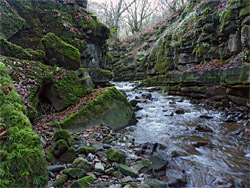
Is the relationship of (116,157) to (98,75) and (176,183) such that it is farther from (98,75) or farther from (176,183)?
(98,75)

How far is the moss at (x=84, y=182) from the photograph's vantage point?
2.29m

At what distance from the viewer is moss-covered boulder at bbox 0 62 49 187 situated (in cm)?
176

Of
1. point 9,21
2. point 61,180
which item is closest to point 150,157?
point 61,180

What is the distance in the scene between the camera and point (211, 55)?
1118cm

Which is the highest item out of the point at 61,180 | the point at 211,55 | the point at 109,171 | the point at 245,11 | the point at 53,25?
the point at 53,25

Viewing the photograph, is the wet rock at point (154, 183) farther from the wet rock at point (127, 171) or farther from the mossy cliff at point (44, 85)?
the mossy cliff at point (44, 85)

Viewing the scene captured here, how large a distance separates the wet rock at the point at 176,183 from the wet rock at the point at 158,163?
1.35 ft

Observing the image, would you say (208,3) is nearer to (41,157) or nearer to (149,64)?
(149,64)

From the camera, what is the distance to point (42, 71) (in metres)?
5.39

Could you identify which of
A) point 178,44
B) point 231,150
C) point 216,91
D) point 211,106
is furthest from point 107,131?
point 178,44

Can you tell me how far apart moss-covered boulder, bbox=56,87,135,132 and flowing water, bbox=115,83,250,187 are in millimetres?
523

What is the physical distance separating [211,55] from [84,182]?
466 inches

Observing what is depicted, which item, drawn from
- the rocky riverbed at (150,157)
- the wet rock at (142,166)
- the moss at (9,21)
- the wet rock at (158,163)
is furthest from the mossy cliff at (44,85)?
the moss at (9,21)

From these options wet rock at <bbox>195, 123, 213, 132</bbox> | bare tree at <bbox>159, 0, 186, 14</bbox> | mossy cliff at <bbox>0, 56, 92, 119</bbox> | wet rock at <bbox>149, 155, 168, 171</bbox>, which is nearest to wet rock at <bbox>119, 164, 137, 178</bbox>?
wet rock at <bbox>149, 155, 168, 171</bbox>
